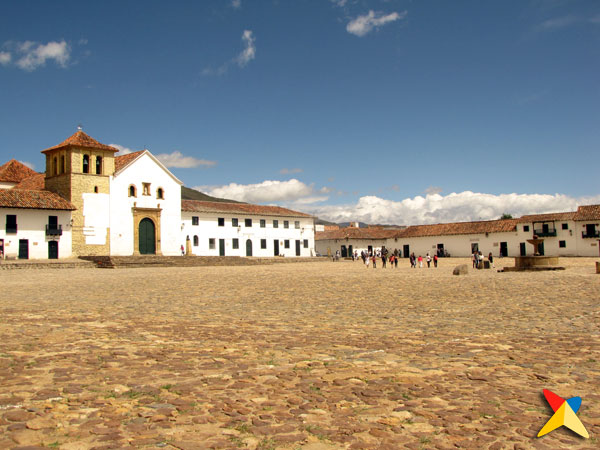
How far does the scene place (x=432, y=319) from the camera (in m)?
8.57

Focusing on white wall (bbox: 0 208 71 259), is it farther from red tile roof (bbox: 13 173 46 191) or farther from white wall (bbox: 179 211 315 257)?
white wall (bbox: 179 211 315 257)

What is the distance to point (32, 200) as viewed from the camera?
37.0 metres

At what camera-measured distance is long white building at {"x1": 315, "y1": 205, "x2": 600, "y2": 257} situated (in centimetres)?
5406

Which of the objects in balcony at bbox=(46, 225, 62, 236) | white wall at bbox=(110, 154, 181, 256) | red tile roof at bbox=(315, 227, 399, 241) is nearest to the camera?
balcony at bbox=(46, 225, 62, 236)

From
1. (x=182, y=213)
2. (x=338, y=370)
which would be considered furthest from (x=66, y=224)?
(x=338, y=370)

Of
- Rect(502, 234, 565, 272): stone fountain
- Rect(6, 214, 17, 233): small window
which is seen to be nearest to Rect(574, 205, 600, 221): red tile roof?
Rect(502, 234, 565, 272): stone fountain

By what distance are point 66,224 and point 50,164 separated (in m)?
6.54

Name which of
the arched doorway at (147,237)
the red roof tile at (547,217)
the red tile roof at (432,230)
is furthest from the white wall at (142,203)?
the red roof tile at (547,217)

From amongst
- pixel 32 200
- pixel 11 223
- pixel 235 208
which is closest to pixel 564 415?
pixel 11 223

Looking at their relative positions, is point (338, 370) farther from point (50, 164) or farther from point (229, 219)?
point (229, 219)

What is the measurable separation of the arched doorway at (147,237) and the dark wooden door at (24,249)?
28.2ft

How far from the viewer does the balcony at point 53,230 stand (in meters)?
37.2

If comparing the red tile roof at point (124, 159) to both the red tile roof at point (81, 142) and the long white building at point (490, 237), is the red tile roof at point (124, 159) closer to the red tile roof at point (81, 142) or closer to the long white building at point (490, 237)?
the red tile roof at point (81, 142)

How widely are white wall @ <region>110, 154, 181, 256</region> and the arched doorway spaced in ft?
2.76
